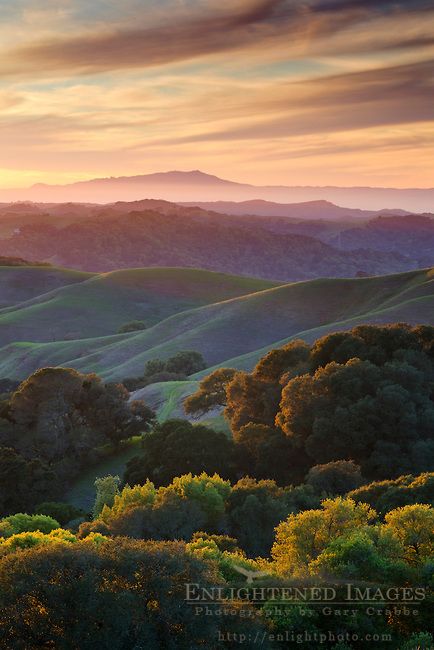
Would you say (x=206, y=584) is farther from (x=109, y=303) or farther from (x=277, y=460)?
(x=109, y=303)

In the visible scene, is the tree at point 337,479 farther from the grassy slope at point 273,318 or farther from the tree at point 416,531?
the grassy slope at point 273,318

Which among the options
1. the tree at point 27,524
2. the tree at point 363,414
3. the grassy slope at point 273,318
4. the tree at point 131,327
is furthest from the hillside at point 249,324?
the tree at point 27,524

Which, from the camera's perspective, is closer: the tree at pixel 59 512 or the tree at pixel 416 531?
the tree at pixel 416 531

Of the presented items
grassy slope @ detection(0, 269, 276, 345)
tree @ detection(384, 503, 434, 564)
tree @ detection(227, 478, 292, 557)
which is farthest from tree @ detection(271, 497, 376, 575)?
grassy slope @ detection(0, 269, 276, 345)

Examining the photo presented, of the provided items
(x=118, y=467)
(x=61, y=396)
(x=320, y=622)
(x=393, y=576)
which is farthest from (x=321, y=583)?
(x=61, y=396)

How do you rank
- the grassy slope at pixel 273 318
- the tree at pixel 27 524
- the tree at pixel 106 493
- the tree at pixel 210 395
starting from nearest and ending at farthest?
the tree at pixel 27 524 → the tree at pixel 106 493 → the tree at pixel 210 395 → the grassy slope at pixel 273 318

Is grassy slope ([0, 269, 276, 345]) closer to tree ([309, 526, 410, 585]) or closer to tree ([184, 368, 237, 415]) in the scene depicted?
tree ([184, 368, 237, 415])
